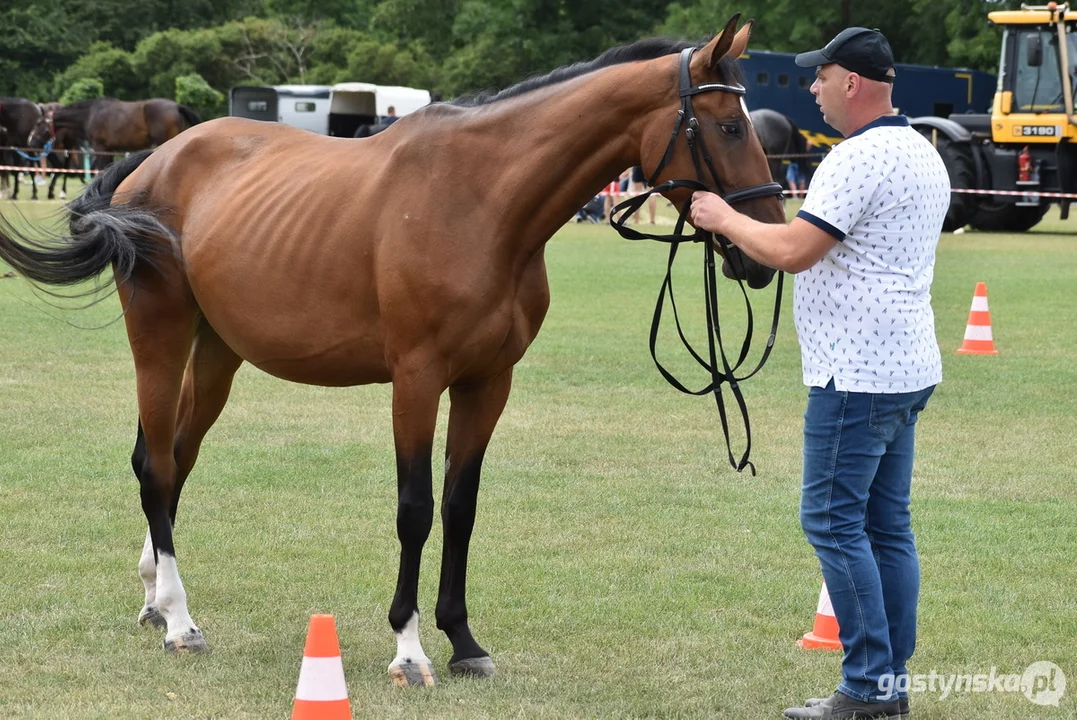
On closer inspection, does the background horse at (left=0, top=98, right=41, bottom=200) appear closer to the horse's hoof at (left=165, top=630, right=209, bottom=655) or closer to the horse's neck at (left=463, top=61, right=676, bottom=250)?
the horse's hoof at (left=165, top=630, right=209, bottom=655)

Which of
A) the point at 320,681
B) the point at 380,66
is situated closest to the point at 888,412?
the point at 320,681

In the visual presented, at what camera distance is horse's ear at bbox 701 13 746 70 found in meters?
4.09

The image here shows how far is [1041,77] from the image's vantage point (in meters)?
24.6

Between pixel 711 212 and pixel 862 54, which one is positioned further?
pixel 711 212

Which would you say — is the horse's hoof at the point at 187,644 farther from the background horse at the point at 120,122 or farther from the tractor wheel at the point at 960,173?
the background horse at the point at 120,122

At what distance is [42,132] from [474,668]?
3261 cm

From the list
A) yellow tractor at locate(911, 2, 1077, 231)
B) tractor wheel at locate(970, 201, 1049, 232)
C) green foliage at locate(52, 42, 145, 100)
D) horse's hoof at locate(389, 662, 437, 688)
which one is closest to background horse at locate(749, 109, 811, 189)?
tractor wheel at locate(970, 201, 1049, 232)

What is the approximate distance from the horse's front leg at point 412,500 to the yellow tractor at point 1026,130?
69.5 ft

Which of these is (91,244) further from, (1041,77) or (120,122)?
(120,122)

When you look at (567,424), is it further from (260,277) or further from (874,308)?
(874,308)

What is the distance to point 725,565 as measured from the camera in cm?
596

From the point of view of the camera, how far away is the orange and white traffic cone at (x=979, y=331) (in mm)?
11977

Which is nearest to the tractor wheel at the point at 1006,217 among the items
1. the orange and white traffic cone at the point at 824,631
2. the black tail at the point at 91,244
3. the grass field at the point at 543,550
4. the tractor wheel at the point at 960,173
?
the tractor wheel at the point at 960,173

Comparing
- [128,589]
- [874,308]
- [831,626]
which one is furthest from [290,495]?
[874,308]
